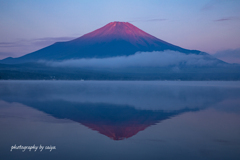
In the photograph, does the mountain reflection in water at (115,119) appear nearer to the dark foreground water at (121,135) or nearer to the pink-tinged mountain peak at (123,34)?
the dark foreground water at (121,135)

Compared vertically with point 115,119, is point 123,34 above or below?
above

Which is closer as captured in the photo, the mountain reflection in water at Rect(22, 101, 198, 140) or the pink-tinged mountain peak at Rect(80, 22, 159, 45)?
the mountain reflection in water at Rect(22, 101, 198, 140)

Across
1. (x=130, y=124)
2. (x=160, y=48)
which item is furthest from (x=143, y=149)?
(x=160, y=48)

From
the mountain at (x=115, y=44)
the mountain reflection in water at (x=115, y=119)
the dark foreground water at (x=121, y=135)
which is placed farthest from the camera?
A: the mountain at (x=115, y=44)

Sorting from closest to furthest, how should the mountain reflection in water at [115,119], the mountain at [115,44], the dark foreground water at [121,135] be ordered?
the dark foreground water at [121,135] < the mountain reflection in water at [115,119] < the mountain at [115,44]

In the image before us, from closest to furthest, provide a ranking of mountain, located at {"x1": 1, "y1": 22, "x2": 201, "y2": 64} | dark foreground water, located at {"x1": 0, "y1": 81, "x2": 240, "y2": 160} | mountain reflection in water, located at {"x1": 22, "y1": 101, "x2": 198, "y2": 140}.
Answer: dark foreground water, located at {"x1": 0, "y1": 81, "x2": 240, "y2": 160} → mountain reflection in water, located at {"x1": 22, "y1": 101, "x2": 198, "y2": 140} → mountain, located at {"x1": 1, "y1": 22, "x2": 201, "y2": 64}

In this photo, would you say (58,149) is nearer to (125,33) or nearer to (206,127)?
(206,127)

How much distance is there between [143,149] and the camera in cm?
856

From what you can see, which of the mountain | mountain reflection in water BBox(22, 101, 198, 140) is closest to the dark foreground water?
mountain reflection in water BBox(22, 101, 198, 140)

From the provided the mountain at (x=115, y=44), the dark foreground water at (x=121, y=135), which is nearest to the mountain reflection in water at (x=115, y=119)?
the dark foreground water at (x=121, y=135)

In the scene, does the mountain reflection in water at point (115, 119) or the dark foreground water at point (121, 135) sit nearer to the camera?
the dark foreground water at point (121, 135)

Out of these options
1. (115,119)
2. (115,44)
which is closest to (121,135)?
(115,119)

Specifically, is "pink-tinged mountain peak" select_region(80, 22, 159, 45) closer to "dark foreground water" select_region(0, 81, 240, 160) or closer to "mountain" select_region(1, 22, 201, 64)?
"mountain" select_region(1, 22, 201, 64)

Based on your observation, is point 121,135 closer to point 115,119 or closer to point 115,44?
point 115,119
